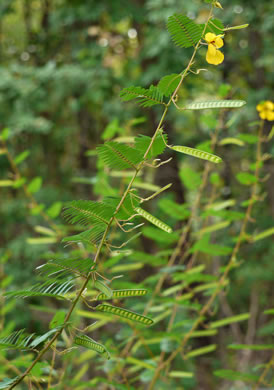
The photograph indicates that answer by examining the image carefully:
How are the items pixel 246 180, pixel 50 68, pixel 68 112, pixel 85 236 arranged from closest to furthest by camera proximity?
pixel 85 236 → pixel 246 180 → pixel 50 68 → pixel 68 112

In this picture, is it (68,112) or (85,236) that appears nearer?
(85,236)

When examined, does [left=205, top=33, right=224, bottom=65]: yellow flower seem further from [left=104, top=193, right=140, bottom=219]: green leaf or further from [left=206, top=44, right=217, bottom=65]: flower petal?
[left=104, top=193, right=140, bottom=219]: green leaf

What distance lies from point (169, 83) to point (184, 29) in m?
0.05

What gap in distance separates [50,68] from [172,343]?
1.82 metres

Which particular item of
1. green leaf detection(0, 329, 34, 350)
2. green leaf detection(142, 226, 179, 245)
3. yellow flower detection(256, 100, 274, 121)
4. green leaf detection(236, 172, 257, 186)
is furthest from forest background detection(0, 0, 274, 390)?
green leaf detection(0, 329, 34, 350)

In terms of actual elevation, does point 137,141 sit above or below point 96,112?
above

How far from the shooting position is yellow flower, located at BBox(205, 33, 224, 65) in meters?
0.45

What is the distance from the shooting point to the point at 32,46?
3.93 m

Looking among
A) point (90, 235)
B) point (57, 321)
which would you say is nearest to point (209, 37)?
point (90, 235)

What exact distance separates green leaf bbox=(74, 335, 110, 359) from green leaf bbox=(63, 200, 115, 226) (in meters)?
0.12

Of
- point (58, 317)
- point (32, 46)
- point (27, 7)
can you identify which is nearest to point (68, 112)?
point (32, 46)

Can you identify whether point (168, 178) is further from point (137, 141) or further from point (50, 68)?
point (137, 141)

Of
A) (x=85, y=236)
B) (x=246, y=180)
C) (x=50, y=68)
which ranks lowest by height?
(x=50, y=68)

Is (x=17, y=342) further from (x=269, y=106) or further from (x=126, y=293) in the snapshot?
(x=269, y=106)
